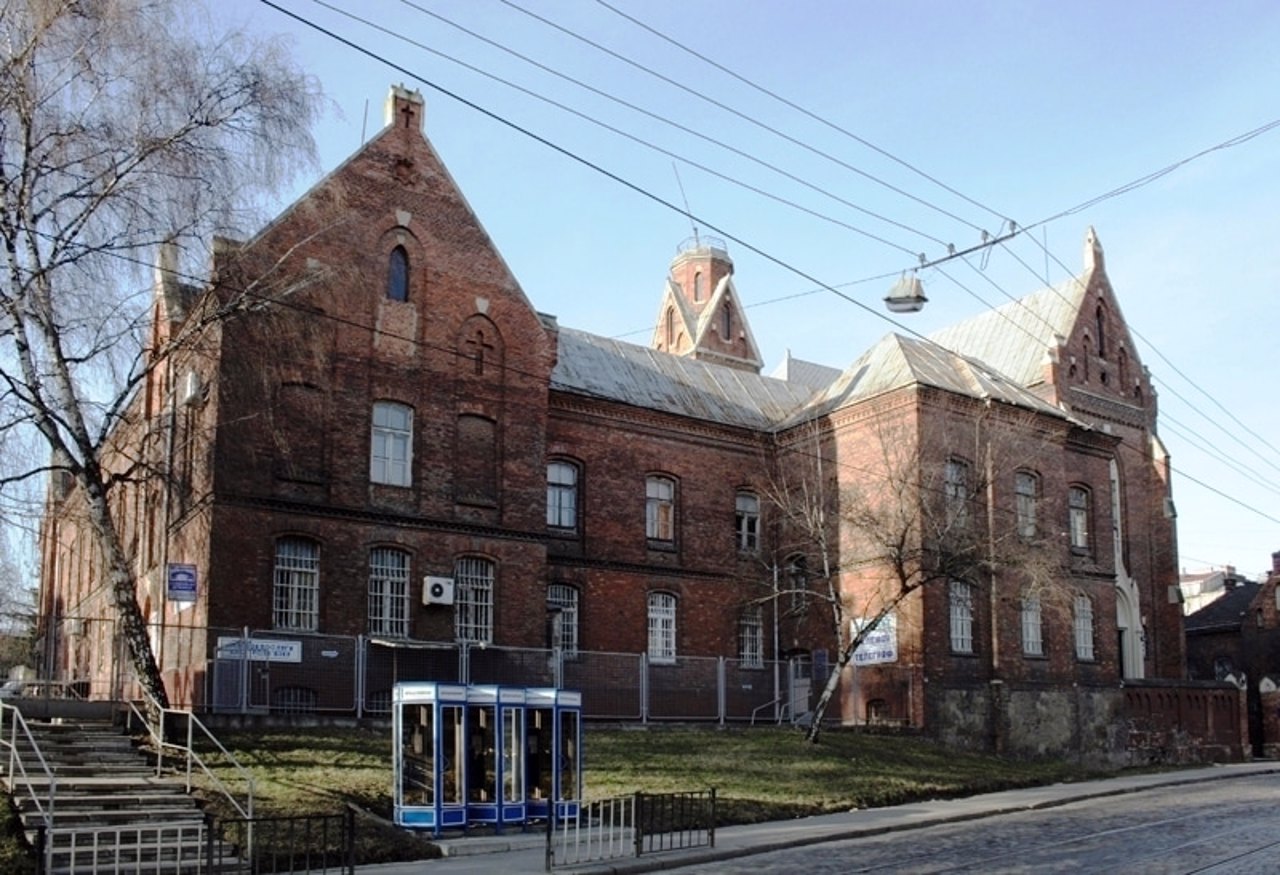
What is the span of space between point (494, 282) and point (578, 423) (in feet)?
17.7

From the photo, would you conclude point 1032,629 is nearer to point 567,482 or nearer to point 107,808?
point 567,482

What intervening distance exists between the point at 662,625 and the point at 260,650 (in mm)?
13676

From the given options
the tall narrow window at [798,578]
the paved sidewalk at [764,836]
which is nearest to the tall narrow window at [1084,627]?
the tall narrow window at [798,578]

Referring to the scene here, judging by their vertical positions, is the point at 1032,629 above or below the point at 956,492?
below

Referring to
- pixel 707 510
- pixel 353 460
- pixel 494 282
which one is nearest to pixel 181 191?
pixel 353 460

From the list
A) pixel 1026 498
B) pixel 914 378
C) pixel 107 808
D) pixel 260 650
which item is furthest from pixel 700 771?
pixel 1026 498

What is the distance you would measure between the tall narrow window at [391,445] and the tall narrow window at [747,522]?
12219 millimetres

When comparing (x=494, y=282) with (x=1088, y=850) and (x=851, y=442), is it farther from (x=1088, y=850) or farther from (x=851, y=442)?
(x=1088, y=850)

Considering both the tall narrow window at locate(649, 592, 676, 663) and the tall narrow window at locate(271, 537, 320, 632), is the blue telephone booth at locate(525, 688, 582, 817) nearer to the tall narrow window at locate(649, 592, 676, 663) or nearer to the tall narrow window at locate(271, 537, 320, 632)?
the tall narrow window at locate(271, 537, 320, 632)

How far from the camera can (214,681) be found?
25.4 metres

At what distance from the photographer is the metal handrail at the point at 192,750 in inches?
714

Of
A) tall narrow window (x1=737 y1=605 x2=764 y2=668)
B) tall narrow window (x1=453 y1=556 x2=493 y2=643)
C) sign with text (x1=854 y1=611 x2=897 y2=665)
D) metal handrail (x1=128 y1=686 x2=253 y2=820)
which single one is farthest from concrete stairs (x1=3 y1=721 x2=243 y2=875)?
tall narrow window (x1=737 y1=605 x2=764 y2=668)

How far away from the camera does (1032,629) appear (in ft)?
125

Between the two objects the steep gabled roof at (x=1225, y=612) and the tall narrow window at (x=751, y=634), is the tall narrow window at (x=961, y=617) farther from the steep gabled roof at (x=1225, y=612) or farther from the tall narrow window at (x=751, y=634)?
the steep gabled roof at (x=1225, y=612)
